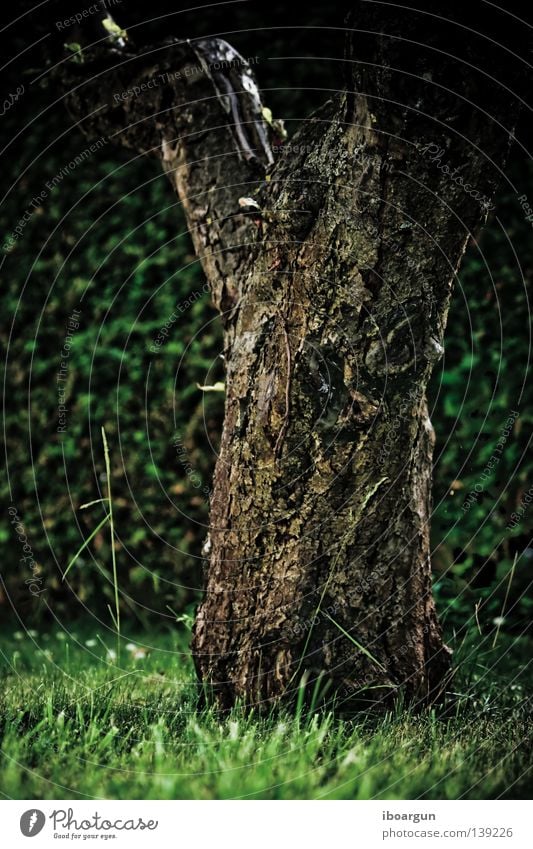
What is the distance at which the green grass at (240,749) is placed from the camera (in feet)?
5.05

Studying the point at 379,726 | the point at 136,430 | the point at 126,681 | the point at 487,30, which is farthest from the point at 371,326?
the point at 136,430

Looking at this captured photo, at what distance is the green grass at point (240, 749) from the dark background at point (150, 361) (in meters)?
1.14

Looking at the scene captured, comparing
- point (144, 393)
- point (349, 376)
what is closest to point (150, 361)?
point (144, 393)

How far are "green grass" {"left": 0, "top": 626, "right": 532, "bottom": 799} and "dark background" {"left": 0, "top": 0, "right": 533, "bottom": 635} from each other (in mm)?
1141

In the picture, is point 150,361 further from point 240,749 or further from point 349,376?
point 240,749

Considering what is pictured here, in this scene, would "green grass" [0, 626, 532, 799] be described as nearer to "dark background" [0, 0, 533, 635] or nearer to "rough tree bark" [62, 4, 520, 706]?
"rough tree bark" [62, 4, 520, 706]

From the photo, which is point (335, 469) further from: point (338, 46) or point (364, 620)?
point (338, 46)

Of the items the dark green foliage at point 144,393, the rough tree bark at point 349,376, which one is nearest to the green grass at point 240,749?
the rough tree bark at point 349,376

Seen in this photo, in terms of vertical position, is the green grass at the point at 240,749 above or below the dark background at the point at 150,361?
below

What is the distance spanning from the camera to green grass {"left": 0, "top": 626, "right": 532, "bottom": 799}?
5.05 ft

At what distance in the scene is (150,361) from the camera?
358cm

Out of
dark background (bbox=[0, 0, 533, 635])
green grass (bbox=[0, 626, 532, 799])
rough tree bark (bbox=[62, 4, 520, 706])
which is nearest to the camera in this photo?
green grass (bbox=[0, 626, 532, 799])

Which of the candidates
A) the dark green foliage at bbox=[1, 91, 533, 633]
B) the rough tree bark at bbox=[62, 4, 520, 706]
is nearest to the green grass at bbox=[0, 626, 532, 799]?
the rough tree bark at bbox=[62, 4, 520, 706]

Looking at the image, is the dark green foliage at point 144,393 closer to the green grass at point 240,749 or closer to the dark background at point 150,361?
the dark background at point 150,361
